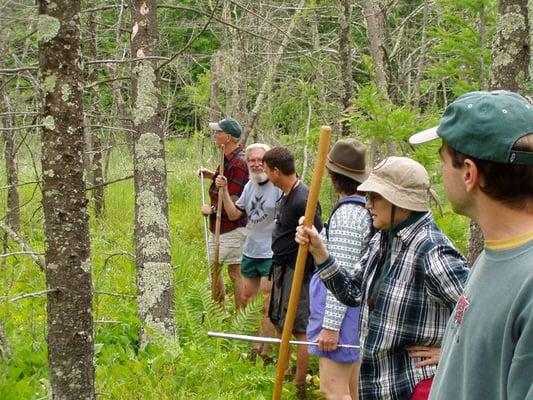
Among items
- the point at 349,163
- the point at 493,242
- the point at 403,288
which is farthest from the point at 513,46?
the point at 493,242

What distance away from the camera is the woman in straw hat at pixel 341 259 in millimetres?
4043

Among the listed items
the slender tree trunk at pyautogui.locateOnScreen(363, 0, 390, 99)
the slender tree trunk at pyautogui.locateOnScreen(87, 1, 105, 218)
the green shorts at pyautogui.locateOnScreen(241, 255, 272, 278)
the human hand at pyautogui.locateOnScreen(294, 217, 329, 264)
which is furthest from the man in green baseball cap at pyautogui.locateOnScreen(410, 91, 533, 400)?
the slender tree trunk at pyautogui.locateOnScreen(87, 1, 105, 218)

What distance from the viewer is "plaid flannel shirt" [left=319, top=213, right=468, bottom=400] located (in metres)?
2.98

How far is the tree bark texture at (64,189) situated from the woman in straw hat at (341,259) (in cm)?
147

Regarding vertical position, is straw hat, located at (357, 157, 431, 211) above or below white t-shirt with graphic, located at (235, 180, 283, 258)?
above

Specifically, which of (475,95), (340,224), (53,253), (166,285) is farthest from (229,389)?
(475,95)

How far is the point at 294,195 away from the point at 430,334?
2.53m

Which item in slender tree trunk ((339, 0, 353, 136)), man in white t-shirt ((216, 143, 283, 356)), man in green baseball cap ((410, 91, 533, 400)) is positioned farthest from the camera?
slender tree trunk ((339, 0, 353, 136))

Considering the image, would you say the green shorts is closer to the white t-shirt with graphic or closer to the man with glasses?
the white t-shirt with graphic

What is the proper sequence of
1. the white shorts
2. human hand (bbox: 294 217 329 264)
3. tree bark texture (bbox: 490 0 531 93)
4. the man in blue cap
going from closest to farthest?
human hand (bbox: 294 217 329 264) < tree bark texture (bbox: 490 0 531 93) < the man in blue cap < the white shorts

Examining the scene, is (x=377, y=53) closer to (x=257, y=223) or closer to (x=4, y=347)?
(x=257, y=223)

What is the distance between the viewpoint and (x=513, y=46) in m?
4.41

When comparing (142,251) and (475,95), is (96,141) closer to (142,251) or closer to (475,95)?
(142,251)

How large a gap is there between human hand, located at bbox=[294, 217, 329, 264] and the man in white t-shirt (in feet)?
9.97
